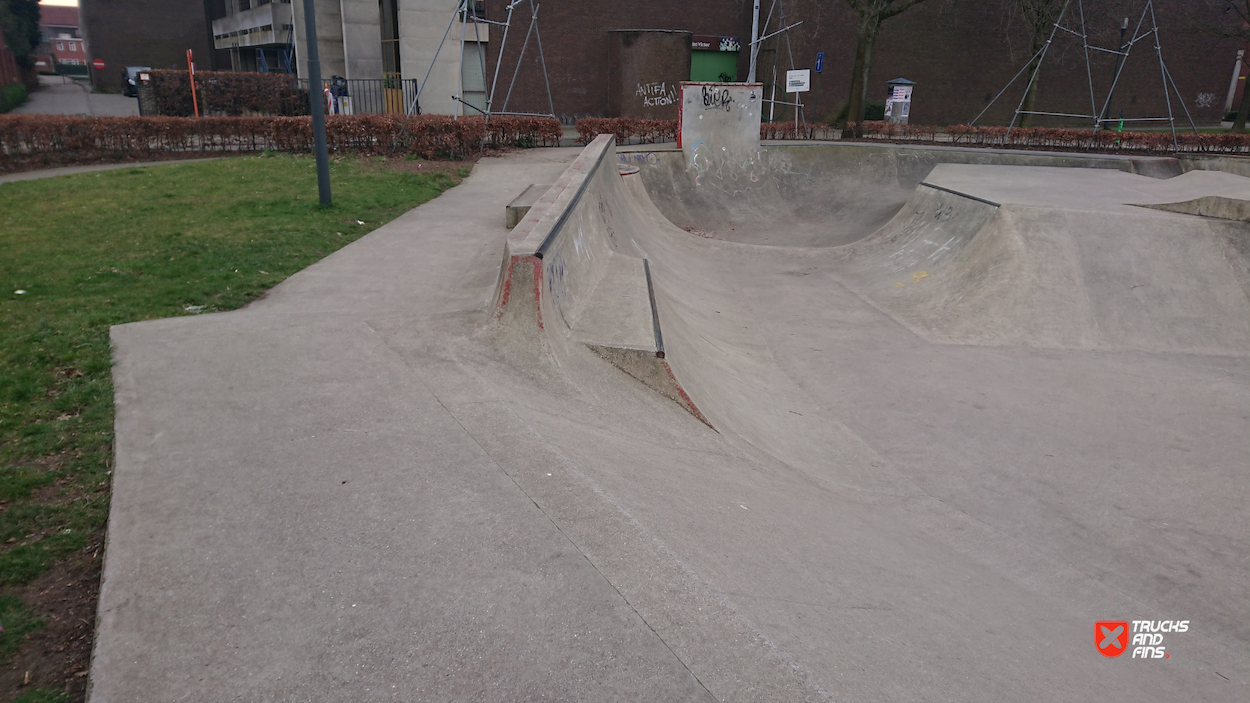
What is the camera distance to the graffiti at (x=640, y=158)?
1638 centimetres

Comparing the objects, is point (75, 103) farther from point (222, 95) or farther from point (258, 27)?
point (222, 95)

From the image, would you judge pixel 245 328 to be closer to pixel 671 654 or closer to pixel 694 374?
pixel 694 374

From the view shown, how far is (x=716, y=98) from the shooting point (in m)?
17.4

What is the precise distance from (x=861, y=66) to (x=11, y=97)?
1370 inches

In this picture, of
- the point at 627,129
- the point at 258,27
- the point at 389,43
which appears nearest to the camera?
the point at 627,129

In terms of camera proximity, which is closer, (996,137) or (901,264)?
(901,264)

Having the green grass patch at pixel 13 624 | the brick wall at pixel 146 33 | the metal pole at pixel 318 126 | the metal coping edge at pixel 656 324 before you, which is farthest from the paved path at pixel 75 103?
the green grass patch at pixel 13 624

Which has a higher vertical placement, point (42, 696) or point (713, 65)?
point (713, 65)

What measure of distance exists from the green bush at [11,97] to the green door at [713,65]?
26.6m

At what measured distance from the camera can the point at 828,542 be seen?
3.99 meters

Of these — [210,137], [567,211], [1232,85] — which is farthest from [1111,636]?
[1232,85]

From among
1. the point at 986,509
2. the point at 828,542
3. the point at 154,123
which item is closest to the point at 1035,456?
the point at 986,509

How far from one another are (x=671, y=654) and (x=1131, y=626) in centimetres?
306

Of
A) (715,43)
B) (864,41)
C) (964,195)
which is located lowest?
(964,195)
